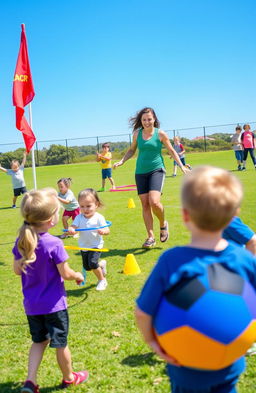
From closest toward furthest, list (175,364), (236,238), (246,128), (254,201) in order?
(175,364), (236,238), (254,201), (246,128)

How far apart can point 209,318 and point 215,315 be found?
0.03 meters

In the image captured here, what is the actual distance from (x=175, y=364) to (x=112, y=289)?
3.54 m

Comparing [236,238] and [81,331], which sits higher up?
[236,238]

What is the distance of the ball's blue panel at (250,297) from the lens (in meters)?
1.75

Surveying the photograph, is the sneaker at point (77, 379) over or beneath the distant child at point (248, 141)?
beneath

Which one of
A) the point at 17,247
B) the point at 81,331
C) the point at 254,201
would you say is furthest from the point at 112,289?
the point at 254,201

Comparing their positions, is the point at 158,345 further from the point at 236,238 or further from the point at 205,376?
the point at 236,238

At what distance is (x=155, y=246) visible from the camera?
24.3 feet

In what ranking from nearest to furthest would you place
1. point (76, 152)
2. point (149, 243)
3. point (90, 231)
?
point (90, 231) < point (149, 243) < point (76, 152)

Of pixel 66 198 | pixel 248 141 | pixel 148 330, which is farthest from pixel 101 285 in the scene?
pixel 248 141

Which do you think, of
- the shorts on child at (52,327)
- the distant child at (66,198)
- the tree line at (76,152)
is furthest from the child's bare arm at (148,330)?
the tree line at (76,152)

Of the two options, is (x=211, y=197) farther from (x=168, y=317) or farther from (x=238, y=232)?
(x=238, y=232)

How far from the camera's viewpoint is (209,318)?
167cm

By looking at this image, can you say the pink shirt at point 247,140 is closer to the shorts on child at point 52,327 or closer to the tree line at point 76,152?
the shorts on child at point 52,327
